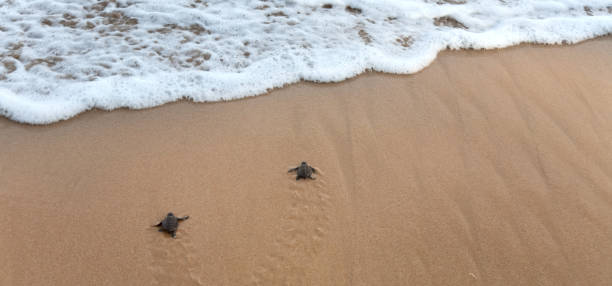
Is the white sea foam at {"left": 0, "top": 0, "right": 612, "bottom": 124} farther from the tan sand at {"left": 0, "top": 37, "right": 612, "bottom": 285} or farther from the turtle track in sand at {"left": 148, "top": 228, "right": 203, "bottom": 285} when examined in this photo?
the turtle track in sand at {"left": 148, "top": 228, "right": 203, "bottom": 285}

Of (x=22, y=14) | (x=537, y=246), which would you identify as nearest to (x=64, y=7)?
(x=22, y=14)

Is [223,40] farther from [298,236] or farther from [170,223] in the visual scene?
[298,236]

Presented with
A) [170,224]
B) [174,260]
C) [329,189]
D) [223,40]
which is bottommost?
[174,260]

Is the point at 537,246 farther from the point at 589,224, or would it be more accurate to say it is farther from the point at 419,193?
the point at 419,193

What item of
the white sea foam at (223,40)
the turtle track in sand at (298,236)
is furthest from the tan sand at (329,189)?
the white sea foam at (223,40)

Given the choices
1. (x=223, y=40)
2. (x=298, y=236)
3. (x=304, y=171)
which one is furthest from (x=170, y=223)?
(x=223, y=40)

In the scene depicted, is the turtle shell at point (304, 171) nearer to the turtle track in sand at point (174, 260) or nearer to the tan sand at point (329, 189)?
the tan sand at point (329, 189)
